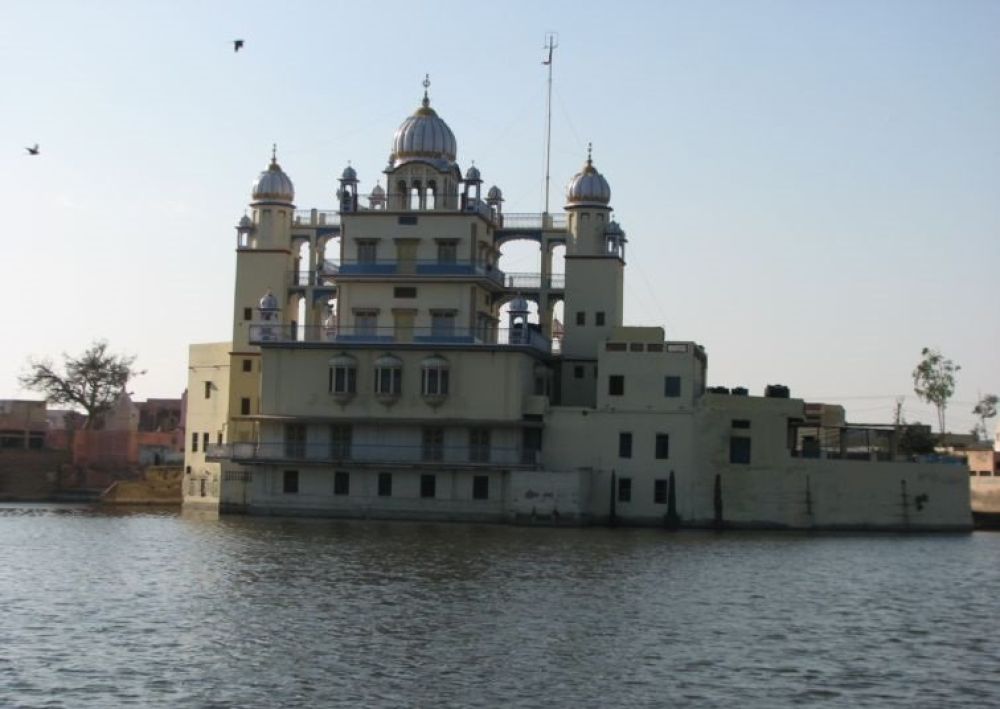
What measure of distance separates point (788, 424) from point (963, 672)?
43.7 metres

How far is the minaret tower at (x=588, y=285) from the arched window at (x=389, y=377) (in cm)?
959

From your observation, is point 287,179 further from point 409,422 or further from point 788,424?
point 788,424

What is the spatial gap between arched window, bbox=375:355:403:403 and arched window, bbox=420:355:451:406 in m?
1.31

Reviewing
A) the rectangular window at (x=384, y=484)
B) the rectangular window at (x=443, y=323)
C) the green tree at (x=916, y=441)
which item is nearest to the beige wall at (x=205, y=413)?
the rectangular window at (x=384, y=484)

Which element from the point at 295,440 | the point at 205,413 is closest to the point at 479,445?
the point at 295,440

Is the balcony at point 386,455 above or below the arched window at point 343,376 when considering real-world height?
below

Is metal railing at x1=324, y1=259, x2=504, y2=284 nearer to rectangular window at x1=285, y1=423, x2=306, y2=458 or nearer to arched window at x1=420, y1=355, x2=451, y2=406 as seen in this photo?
arched window at x1=420, y1=355, x2=451, y2=406

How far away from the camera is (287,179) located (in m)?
90.6

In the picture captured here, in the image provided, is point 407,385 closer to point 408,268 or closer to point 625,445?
point 408,268

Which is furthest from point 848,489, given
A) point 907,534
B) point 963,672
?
point 963,672

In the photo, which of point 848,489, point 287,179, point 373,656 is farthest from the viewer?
point 287,179

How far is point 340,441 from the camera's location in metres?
81.0

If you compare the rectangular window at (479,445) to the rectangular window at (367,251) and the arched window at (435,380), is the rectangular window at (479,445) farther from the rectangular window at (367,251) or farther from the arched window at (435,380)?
the rectangular window at (367,251)

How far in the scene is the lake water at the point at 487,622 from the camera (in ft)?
108
